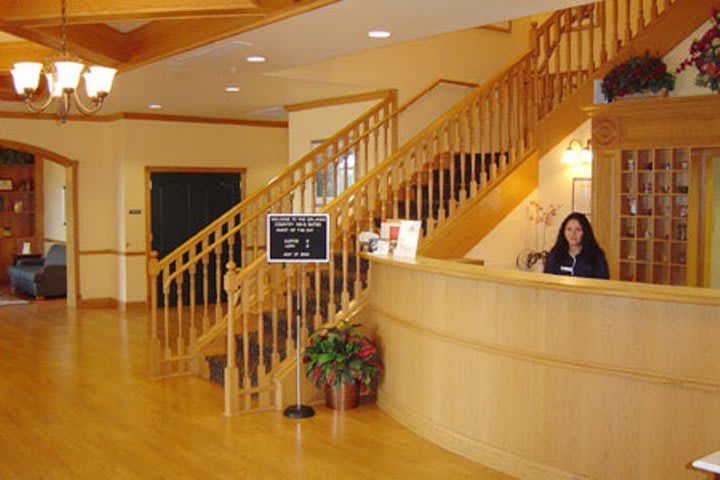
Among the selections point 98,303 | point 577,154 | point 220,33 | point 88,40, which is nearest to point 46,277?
point 98,303

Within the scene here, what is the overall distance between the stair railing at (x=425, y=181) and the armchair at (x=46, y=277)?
6.43 meters

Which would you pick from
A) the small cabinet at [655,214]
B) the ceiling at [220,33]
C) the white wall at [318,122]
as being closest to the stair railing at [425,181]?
the small cabinet at [655,214]

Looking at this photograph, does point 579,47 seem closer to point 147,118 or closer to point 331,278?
point 331,278

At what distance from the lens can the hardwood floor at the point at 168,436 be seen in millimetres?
4961

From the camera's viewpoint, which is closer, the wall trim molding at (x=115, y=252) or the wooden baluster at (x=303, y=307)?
the wooden baluster at (x=303, y=307)

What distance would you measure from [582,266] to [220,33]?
3118 mm

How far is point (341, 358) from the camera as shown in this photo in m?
5.98

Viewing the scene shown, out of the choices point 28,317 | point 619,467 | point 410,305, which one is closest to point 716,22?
point 410,305

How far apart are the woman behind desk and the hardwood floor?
1507 mm

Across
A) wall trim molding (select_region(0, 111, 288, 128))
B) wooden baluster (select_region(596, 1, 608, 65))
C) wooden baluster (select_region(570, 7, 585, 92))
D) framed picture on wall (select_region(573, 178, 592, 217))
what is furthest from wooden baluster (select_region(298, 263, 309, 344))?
wall trim molding (select_region(0, 111, 288, 128))

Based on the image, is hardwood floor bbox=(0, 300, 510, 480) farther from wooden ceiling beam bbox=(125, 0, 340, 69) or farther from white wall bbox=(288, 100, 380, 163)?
white wall bbox=(288, 100, 380, 163)

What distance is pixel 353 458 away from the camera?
5168 mm

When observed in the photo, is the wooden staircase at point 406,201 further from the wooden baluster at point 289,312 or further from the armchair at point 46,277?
the armchair at point 46,277

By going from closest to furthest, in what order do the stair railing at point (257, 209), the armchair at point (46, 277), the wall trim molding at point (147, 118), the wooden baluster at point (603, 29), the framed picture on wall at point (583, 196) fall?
the stair railing at point (257, 209) → the wooden baluster at point (603, 29) → the framed picture on wall at point (583, 196) → the wall trim molding at point (147, 118) → the armchair at point (46, 277)
